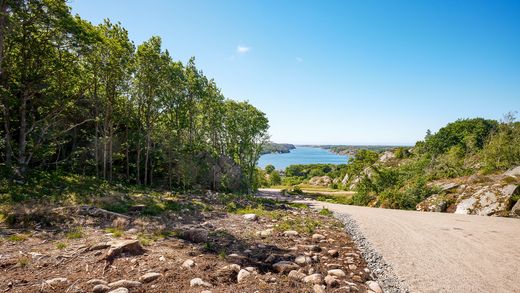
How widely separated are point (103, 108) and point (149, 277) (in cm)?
2406

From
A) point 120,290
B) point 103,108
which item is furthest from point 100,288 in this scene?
point 103,108

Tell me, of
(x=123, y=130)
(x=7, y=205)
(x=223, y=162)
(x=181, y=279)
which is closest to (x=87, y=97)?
(x=123, y=130)

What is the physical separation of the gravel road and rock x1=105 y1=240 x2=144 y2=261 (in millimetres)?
8334

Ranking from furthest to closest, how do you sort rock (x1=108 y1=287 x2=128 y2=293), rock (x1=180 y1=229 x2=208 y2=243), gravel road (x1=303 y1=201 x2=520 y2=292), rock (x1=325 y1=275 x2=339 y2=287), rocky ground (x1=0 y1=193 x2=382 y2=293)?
rock (x1=180 y1=229 x2=208 y2=243), gravel road (x1=303 y1=201 x2=520 y2=292), rock (x1=325 y1=275 x2=339 y2=287), rocky ground (x1=0 y1=193 x2=382 y2=293), rock (x1=108 y1=287 x2=128 y2=293)

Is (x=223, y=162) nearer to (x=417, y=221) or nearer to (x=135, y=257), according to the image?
(x=417, y=221)

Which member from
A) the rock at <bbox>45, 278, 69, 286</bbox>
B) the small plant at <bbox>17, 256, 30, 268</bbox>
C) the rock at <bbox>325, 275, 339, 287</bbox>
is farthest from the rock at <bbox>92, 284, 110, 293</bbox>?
the rock at <bbox>325, 275, 339, 287</bbox>

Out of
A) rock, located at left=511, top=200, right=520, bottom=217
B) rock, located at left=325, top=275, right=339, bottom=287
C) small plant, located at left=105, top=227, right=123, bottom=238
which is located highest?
small plant, located at left=105, top=227, right=123, bottom=238

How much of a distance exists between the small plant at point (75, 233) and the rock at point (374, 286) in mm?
9542

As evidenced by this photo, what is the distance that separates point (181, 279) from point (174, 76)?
990 inches

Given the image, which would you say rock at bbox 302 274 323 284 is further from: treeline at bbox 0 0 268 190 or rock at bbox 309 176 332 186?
rock at bbox 309 176 332 186

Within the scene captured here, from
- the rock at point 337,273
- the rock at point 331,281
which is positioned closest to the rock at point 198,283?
the rock at point 331,281

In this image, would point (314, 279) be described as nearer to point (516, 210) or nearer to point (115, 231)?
point (115, 231)

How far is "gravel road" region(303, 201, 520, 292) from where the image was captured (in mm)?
8031

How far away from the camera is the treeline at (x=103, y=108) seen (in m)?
17.2
